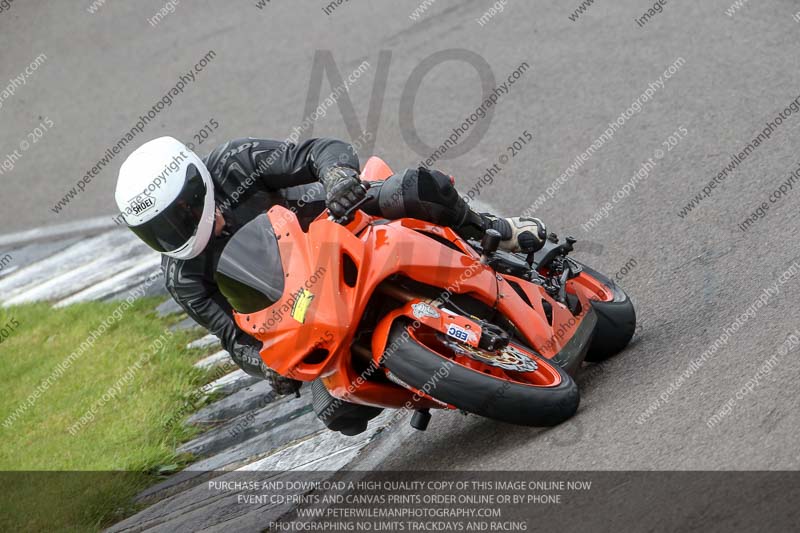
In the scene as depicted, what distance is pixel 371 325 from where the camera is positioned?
4961mm

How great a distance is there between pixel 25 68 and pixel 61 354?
7.08 meters

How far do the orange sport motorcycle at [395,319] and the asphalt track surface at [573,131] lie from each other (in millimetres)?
366

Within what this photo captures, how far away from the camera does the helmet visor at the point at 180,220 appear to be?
17.5 feet

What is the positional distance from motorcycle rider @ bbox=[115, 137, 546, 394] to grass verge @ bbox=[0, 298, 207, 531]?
1468 mm

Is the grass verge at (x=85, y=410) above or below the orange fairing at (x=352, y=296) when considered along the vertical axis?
below

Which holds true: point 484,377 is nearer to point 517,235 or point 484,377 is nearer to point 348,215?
point 348,215

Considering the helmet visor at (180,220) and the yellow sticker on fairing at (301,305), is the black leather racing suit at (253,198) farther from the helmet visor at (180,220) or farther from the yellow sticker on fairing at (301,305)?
the yellow sticker on fairing at (301,305)

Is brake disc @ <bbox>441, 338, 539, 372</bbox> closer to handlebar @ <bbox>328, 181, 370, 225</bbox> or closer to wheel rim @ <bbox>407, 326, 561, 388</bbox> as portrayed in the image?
wheel rim @ <bbox>407, 326, 561, 388</bbox>

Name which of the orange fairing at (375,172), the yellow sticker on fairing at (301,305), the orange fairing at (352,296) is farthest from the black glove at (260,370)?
the orange fairing at (375,172)

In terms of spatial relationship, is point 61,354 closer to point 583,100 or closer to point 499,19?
point 583,100

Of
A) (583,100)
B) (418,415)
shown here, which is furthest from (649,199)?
(418,415)

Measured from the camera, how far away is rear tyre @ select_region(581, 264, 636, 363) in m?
5.77


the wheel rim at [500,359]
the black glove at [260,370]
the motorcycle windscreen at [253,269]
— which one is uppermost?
the wheel rim at [500,359]

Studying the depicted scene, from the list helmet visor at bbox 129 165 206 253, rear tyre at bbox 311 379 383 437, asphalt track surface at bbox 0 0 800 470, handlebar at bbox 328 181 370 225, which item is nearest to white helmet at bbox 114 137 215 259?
helmet visor at bbox 129 165 206 253
